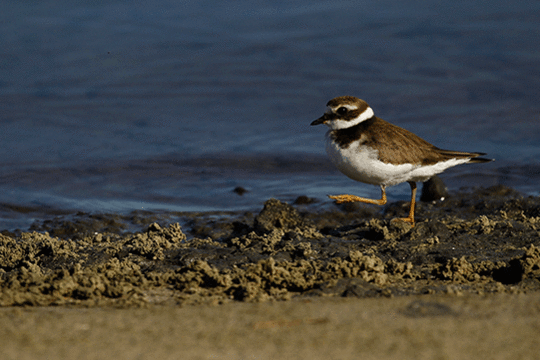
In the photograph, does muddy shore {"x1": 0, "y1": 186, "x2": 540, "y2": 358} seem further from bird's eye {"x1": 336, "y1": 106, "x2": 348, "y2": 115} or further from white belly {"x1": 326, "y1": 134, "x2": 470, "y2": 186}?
Result: bird's eye {"x1": 336, "y1": 106, "x2": 348, "y2": 115}

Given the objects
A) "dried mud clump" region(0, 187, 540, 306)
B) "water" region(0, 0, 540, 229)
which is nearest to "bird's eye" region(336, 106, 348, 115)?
"dried mud clump" region(0, 187, 540, 306)

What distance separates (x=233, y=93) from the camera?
11.5 m

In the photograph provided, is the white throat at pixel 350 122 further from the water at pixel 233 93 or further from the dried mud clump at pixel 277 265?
the water at pixel 233 93

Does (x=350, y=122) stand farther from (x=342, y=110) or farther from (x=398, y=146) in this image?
(x=398, y=146)

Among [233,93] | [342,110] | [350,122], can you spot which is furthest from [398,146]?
[233,93]

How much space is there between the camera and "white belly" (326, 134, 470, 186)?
6137 mm

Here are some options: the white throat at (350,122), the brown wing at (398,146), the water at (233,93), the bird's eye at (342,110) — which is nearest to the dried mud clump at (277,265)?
the brown wing at (398,146)

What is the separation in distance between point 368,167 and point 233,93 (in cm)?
572

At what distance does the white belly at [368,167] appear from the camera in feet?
20.1

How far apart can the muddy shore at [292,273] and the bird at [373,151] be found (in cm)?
74

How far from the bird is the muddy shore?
74cm

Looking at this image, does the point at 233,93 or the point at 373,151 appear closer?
the point at 373,151

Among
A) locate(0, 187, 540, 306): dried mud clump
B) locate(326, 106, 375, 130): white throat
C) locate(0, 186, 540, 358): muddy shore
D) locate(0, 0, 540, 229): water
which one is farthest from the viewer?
locate(0, 0, 540, 229): water

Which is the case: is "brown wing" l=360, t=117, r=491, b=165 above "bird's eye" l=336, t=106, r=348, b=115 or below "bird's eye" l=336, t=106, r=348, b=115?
below
